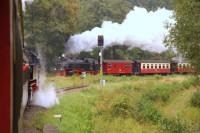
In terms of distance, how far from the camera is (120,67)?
52.0 metres

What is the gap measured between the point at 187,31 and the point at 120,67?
28.2 m

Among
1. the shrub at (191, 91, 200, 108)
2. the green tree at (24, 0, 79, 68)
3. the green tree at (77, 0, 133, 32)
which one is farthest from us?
the green tree at (77, 0, 133, 32)

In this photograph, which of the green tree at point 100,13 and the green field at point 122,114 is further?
the green tree at point 100,13

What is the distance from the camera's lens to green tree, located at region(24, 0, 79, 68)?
5553 centimetres

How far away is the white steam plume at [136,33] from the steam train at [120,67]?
2448 mm

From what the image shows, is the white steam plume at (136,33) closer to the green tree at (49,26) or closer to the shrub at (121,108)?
the green tree at (49,26)

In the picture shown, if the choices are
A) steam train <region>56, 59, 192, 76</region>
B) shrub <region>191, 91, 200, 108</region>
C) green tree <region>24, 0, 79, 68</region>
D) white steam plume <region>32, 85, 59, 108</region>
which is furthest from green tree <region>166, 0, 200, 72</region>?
green tree <region>24, 0, 79, 68</region>

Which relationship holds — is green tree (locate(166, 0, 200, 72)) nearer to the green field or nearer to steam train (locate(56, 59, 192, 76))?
the green field

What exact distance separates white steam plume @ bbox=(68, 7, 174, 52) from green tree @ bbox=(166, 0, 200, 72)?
26480mm

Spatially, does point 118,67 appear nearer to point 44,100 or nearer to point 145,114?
point 44,100

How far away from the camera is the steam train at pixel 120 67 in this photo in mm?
51075

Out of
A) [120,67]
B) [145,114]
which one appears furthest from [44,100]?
[120,67]
